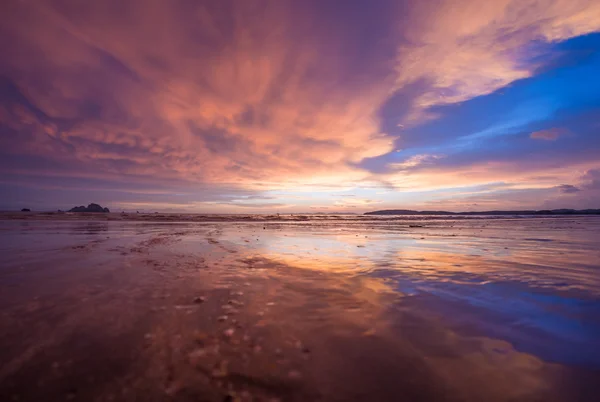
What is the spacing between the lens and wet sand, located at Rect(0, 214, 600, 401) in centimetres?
273

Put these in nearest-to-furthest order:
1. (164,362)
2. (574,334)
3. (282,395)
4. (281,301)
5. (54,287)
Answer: (282,395) < (164,362) < (574,334) < (281,301) < (54,287)

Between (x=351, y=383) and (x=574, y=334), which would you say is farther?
(x=574, y=334)

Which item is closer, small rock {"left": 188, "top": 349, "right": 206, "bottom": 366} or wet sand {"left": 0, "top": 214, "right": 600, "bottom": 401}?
wet sand {"left": 0, "top": 214, "right": 600, "bottom": 401}

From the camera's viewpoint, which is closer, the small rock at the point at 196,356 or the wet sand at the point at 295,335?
the wet sand at the point at 295,335

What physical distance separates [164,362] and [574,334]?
228 inches

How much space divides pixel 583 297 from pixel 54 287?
1147cm

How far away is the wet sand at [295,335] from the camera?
8.97ft

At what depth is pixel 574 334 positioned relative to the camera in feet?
13.0

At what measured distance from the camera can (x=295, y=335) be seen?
394 centimetres

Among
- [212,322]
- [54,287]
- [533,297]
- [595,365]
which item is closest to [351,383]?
[212,322]

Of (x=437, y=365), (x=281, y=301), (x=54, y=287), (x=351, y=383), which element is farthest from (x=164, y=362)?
(x=54, y=287)

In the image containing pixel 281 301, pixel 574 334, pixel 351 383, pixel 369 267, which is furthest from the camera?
pixel 369 267

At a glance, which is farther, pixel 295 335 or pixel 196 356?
pixel 295 335

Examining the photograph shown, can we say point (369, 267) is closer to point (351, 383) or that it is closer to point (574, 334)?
point (574, 334)
